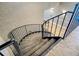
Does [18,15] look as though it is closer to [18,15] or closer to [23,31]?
[18,15]

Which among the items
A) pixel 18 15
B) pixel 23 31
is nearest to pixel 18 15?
pixel 18 15

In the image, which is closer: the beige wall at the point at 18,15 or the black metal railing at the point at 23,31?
the black metal railing at the point at 23,31

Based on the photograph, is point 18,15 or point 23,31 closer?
point 23,31

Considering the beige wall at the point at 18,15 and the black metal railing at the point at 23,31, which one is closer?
the black metal railing at the point at 23,31

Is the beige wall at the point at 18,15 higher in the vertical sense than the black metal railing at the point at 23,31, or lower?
higher

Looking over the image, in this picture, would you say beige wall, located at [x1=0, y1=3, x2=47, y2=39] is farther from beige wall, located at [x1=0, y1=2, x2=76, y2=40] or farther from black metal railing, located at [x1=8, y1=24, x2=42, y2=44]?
black metal railing, located at [x1=8, y1=24, x2=42, y2=44]

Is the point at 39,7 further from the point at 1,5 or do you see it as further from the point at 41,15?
the point at 1,5

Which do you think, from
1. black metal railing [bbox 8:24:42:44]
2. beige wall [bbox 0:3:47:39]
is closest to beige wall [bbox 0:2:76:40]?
beige wall [bbox 0:3:47:39]

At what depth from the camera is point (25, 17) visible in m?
5.39

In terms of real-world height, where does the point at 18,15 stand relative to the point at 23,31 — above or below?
above

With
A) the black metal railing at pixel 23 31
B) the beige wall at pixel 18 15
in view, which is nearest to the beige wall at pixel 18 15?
the beige wall at pixel 18 15

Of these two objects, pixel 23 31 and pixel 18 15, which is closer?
pixel 23 31

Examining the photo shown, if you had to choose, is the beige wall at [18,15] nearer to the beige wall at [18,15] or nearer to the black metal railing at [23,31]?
the beige wall at [18,15]

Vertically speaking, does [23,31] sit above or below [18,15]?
below
